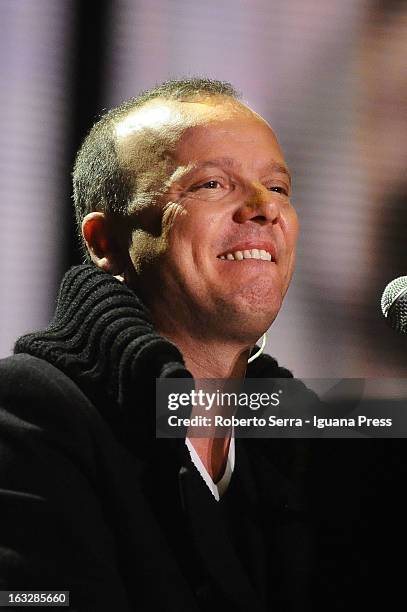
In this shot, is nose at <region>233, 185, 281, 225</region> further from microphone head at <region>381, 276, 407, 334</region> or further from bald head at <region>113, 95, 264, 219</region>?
microphone head at <region>381, 276, 407, 334</region>

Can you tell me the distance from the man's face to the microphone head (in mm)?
175

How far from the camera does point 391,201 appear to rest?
1.49 m

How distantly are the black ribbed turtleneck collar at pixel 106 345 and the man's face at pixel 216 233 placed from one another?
72 millimetres

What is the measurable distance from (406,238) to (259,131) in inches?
18.9

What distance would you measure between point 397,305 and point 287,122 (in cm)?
63

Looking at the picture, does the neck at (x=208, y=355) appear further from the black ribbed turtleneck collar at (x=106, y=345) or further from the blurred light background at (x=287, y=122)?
the blurred light background at (x=287, y=122)

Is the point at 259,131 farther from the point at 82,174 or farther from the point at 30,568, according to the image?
the point at 30,568

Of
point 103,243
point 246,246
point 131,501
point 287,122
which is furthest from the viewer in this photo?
point 287,122

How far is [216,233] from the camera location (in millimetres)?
1062

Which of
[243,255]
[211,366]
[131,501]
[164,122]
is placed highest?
[164,122]

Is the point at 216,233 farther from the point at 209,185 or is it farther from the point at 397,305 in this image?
the point at 397,305

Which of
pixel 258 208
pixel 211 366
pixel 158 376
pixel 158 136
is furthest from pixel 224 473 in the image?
→ pixel 158 136

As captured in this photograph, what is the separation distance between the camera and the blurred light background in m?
1.34

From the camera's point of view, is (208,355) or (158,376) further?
(208,355)
